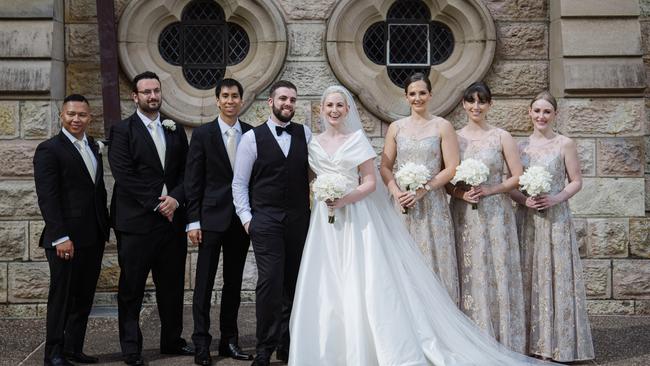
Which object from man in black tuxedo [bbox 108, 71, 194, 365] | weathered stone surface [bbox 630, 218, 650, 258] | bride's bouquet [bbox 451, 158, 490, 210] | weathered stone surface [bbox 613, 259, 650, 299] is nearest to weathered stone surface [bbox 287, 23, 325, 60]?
man in black tuxedo [bbox 108, 71, 194, 365]

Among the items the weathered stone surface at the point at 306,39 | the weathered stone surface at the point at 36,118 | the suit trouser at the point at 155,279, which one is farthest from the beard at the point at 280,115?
the weathered stone surface at the point at 36,118

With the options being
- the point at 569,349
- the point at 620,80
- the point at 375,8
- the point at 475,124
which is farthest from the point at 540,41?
the point at 569,349

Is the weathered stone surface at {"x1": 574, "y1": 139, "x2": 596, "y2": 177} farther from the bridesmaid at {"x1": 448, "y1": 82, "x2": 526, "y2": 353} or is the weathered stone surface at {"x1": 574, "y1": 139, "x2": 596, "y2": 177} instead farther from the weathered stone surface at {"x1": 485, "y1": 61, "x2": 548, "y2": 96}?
the bridesmaid at {"x1": 448, "y1": 82, "x2": 526, "y2": 353}

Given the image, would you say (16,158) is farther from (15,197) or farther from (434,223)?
(434,223)

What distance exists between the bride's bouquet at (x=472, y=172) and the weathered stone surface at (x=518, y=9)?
3.09 meters

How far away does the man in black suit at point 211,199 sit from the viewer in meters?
7.02

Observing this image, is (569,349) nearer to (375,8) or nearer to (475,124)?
(475,124)

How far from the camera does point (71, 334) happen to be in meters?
7.19

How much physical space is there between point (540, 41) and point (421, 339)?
4.19 m

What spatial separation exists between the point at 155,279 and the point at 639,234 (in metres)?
4.63

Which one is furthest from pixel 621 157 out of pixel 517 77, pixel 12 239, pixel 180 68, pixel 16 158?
pixel 12 239

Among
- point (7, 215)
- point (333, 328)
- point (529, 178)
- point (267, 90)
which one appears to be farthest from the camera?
point (267, 90)

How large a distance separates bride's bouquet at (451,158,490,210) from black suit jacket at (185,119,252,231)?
1.64 metres

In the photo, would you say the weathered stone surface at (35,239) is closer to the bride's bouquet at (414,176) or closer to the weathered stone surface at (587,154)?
the bride's bouquet at (414,176)
